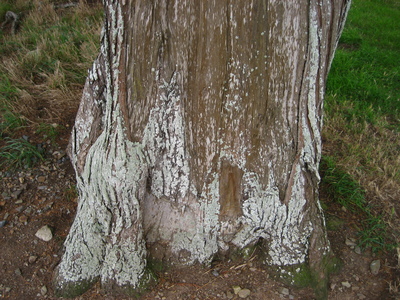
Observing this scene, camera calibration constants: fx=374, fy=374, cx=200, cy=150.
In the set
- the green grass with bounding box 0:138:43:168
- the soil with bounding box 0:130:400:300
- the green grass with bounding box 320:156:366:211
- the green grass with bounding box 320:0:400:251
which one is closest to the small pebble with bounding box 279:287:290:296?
the soil with bounding box 0:130:400:300

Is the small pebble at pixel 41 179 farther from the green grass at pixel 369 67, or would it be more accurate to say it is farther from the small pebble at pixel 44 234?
the green grass at pixel 369 67

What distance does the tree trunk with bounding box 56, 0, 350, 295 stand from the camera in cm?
174

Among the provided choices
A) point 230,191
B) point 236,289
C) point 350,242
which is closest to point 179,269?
point 236,289

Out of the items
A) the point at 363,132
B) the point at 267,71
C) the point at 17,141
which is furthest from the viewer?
the point at 363,132

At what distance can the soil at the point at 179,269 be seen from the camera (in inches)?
93.4

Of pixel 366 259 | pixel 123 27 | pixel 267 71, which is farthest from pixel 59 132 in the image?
pixel 366 259

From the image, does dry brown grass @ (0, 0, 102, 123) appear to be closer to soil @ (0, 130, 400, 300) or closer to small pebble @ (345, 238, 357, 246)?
soil @ (0, 130, 400, 300)

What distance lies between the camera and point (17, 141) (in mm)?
3330

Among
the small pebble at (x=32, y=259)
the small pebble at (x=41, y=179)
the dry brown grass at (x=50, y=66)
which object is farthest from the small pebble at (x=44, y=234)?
the dry brown grass at (x=50, y=66)

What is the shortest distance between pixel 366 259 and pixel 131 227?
162cm

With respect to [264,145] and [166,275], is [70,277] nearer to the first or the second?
[166,275]

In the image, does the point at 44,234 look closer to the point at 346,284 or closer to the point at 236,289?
the point at 236,289

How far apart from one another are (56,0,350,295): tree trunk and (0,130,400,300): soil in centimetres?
13

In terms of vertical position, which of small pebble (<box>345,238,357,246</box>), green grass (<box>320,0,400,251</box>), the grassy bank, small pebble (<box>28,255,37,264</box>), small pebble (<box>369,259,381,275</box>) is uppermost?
the grassy bank
